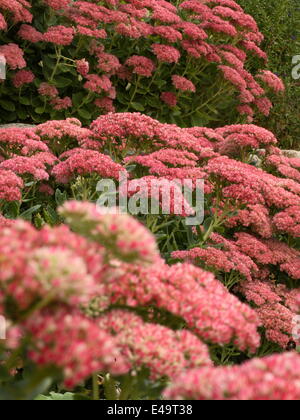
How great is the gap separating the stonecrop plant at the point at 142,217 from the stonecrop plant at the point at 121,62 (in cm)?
3

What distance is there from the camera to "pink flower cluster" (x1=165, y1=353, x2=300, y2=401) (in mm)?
1121

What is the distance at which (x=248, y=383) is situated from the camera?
1148mm

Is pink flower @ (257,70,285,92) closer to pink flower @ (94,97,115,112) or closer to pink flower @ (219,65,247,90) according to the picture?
pink flower @ (219,65,247,90)

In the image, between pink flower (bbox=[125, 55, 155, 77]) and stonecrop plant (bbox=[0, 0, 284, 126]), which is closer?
stonecrop plant (bbox=[0, 0, 284, 126])

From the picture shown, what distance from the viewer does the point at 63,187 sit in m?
4.62

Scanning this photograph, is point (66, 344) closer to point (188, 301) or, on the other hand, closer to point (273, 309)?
point (188, 301)

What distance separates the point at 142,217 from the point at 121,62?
14.0 feet

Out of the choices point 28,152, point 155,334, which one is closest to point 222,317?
point 155,334

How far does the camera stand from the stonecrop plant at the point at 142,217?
112cm

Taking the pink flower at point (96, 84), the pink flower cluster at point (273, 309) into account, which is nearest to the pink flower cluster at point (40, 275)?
the pink flower cluster at point (273, 309)

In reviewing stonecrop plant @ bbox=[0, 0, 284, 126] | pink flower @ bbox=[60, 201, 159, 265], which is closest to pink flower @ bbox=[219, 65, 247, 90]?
stonecrop plant @ bbox=[0, 0, 284, 126]

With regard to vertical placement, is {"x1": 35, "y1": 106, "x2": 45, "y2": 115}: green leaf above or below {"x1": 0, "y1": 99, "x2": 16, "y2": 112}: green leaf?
above
